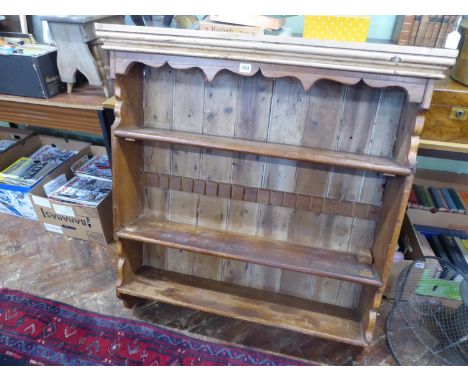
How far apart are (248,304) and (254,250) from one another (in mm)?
303

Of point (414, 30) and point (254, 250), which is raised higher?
point (414, 30)

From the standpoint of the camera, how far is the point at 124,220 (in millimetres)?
1579

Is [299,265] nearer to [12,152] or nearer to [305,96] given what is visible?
[305,96]

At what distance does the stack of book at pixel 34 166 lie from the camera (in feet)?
7.69

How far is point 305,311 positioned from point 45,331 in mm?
1234

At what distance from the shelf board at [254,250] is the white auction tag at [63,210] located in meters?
0.74

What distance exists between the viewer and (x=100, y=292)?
6.29 feet

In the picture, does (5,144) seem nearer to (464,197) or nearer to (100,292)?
(100,292)

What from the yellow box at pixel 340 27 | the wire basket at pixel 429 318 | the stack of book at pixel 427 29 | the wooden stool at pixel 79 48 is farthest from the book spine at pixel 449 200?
the wooden stool at pixel 79 48

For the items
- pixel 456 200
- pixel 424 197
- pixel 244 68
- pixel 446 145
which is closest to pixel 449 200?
pixel 456 200

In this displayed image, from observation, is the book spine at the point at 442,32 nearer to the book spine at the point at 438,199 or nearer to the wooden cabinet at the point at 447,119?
the wooden cabinet at the point at 447,119

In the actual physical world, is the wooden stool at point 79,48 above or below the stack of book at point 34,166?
above

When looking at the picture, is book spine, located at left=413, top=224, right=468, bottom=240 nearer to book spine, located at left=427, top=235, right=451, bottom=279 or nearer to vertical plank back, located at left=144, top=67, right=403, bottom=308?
book spine, located at left=427, top=235, right=451, bottom=279

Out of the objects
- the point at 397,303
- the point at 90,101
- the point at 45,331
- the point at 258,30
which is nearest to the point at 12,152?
the point at 90,101
